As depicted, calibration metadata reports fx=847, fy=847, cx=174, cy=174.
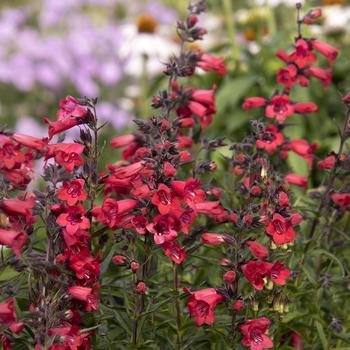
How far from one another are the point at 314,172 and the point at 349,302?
2453 mm

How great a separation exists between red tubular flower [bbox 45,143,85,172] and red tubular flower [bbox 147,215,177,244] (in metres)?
0.34

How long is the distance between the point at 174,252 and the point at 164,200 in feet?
0.71

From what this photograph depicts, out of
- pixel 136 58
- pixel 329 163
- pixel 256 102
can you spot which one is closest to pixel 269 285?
pixel 329 163

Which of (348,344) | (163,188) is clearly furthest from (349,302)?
(163,188)

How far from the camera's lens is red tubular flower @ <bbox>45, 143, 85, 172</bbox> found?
288cm

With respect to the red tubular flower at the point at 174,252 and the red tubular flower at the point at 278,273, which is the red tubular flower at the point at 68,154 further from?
the red tubular flower at the point at 278,273

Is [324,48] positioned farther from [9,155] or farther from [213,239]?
[9,155]

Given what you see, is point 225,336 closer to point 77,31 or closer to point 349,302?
point 349,302

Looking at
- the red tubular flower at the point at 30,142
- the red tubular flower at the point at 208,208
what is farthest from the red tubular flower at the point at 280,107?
→ the red tubular flower at the point at 30,142

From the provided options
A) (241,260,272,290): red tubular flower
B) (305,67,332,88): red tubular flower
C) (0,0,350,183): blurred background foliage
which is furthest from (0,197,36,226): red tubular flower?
(0,0,350,183): blurred background foliage

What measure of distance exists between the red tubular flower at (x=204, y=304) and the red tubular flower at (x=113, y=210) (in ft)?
1.19

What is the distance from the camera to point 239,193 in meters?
3.55

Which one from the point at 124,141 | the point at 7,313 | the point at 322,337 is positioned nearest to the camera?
the point at 7,313

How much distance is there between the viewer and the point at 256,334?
289 centimetres
